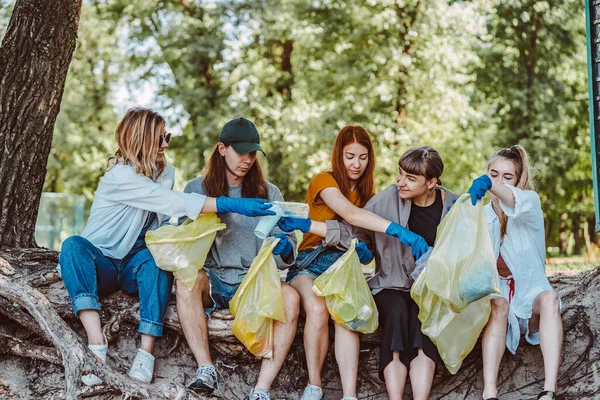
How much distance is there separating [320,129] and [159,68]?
183 inches

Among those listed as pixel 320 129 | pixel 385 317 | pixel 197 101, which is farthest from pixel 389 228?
pixel 197 101

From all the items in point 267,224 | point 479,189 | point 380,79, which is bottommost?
point 267,224

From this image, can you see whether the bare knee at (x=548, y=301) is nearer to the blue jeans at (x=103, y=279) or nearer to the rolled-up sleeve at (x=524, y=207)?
the rolled-up sleeve at (x=524, y=207)

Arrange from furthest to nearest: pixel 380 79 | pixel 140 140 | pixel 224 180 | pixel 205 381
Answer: pixel 380 79
pixel 224 180
pixel 140 140
pixel 205 381

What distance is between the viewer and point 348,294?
11.8ft

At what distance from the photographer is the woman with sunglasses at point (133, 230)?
11.8ft

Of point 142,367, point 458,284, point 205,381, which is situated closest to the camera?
point 458,284

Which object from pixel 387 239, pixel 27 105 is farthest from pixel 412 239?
pixel 27 105

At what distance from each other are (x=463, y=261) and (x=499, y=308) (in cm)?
36

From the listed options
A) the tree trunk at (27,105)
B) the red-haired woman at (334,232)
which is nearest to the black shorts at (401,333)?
the red-haired woman at (334,232)

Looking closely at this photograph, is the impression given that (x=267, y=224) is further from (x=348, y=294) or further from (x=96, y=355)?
(x=96, y=355)

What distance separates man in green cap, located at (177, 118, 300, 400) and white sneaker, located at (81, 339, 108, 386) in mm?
398

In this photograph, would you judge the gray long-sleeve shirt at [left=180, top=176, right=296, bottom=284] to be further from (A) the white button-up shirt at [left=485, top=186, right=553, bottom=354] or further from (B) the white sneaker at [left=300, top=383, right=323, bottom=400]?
(A) the white button-up shirt at [left=485, top=186, right=553, bottom=354]

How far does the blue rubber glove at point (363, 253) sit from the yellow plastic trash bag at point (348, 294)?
0.09m
